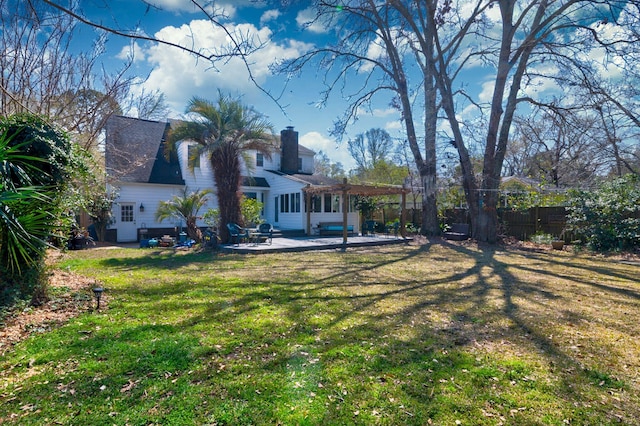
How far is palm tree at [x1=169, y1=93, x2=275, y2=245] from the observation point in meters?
12.7

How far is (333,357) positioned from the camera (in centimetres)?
346

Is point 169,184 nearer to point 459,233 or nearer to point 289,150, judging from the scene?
point 289,150

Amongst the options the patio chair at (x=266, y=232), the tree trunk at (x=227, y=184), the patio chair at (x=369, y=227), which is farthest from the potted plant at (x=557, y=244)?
the tree trunk at (x=227, y=184)

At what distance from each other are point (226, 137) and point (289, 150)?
32.2 feet

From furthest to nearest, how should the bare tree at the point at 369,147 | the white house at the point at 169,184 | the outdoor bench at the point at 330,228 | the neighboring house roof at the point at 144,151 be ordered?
the bare tree at the point at 369,147
the outdoor bench at the point at 330,228
the white house at the point at 169,184
the neighboring house roof at the point at 144,151

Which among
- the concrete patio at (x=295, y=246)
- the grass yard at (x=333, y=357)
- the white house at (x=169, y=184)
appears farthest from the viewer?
the white house at (x=169, y=184)

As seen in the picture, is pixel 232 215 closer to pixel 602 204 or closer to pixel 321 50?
pixel 321 50

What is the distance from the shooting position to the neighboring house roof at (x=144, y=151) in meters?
16.5

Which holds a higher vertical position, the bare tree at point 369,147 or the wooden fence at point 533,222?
the bare tree at point 369,147

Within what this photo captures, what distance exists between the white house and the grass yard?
11.5m

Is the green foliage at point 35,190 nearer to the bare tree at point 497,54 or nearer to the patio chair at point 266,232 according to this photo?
the patio chair at point 266,232

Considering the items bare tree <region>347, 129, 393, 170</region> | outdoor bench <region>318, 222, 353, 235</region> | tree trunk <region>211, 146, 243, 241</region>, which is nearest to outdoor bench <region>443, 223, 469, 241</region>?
outdoor bench <region>318, 222, 353, 235</region>

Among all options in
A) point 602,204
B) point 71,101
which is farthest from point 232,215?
point 602,204

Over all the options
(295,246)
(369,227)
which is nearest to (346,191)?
(295,246)
